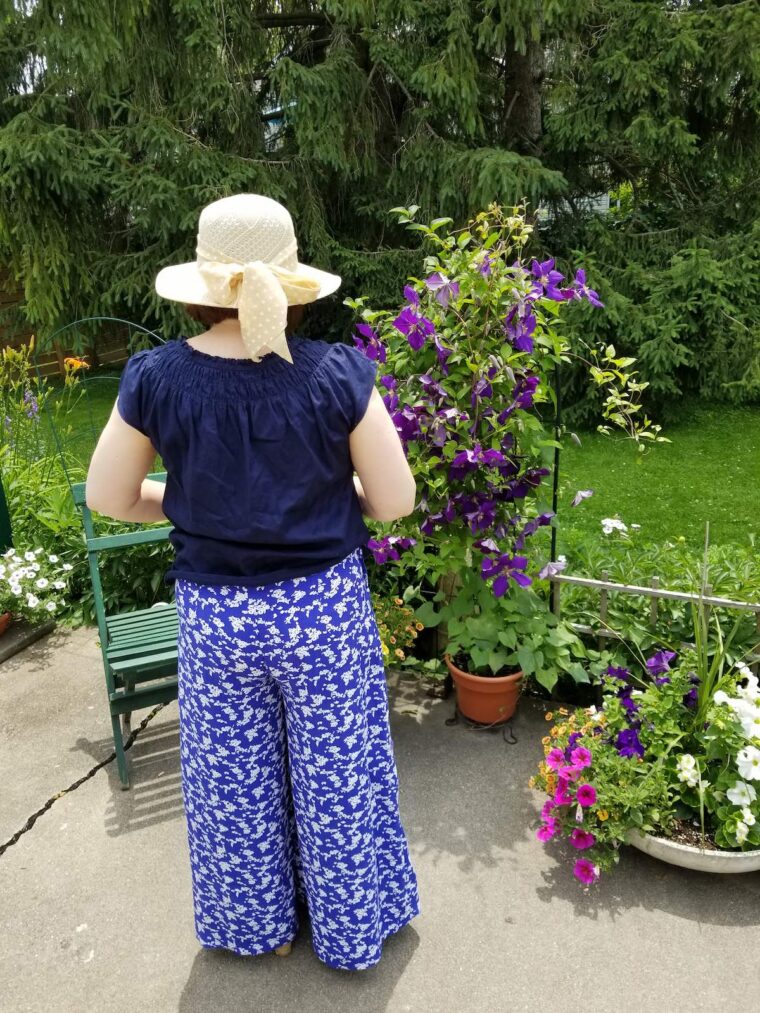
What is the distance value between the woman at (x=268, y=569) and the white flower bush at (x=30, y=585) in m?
2.11

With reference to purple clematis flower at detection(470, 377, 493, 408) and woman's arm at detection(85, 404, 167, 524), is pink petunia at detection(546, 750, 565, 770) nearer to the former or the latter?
purple clematis flower at detection(470, 377, 493, 408)

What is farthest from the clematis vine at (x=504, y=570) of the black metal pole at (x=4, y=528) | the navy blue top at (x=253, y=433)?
the black metal pole at (x=4, y=528)

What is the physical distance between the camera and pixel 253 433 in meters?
1.39

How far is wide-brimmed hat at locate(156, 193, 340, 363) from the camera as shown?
1.31 meters

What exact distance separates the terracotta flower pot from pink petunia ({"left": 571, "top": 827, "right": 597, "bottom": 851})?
0.65 metres

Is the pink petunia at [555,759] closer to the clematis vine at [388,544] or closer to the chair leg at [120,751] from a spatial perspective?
the clematis vine at [388,544]

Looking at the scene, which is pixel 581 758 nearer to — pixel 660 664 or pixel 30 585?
pixel 660 664

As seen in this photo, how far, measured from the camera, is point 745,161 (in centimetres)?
670

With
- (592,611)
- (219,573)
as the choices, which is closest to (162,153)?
(592,611)

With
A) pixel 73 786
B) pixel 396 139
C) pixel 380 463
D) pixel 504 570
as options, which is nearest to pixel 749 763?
pixel 504 570

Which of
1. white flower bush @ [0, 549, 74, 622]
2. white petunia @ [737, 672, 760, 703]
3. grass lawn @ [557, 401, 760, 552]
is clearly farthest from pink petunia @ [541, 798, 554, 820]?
white flower bush @ [0, 549, 74, 622]

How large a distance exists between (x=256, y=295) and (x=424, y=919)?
1.75m

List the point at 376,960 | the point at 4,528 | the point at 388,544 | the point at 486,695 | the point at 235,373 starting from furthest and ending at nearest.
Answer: the point at 4,528
the point at 486,695
the point at 388,544
the point at 376,960
the point at 235,373

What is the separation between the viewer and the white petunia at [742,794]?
2090 mm
